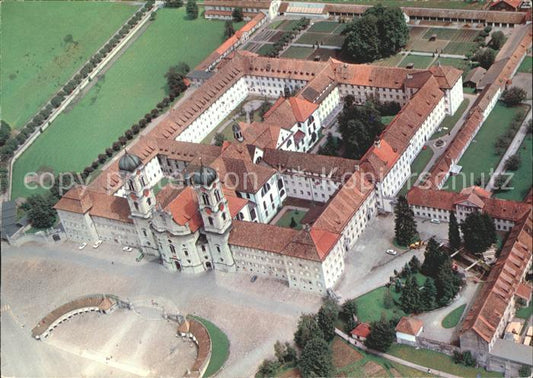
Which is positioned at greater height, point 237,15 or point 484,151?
point 237,15

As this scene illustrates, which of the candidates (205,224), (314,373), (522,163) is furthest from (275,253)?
(522,163)

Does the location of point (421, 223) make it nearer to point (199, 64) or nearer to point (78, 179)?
point (78, 179)

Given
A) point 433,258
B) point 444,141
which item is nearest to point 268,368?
point 433,258

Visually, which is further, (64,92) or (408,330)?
(64,92)

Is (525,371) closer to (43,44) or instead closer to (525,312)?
(525,312)

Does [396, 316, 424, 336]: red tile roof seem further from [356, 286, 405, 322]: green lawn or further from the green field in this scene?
the green field

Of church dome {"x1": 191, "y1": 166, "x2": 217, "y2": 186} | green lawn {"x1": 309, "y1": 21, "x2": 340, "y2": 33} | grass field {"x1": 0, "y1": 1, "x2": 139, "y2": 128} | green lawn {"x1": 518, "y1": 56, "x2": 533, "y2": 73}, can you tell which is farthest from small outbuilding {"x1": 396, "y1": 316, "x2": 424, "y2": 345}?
grass field {"x1": 0, "y1": 1, "x2": 139, "y2": 128}
